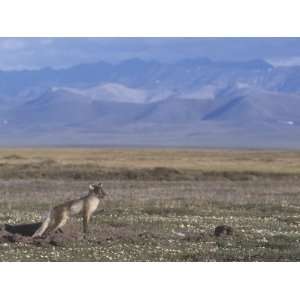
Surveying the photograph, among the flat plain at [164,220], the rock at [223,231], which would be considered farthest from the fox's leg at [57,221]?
the rock at [223,231]

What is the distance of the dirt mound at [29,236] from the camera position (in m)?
20.2

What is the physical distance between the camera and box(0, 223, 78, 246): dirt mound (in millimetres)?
20172

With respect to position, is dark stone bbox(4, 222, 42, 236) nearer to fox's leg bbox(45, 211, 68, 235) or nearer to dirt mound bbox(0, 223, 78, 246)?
dirt mound bbox(0, 223, 78, 246)

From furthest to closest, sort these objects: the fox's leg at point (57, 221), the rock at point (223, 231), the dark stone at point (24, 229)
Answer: the rock at point (223, 231)
the dark stone at point (24, 229)
the fox's leg at point (57, 221)

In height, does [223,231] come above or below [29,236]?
above

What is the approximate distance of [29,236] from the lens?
2094 cm

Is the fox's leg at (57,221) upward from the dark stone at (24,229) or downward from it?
upward

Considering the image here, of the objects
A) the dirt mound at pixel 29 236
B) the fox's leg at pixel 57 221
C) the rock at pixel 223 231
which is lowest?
the dirt mound at pixel 29 236

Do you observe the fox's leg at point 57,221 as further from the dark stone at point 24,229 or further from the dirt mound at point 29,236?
the dark stone at point 24,229

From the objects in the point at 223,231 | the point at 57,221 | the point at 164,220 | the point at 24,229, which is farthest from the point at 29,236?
the point at 164,220

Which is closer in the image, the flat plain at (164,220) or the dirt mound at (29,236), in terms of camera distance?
the flat plain at (164,220)

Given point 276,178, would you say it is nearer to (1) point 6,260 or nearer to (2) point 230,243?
(2) point 230,243

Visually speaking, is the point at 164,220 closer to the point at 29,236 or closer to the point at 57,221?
the point at 57,221
